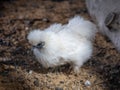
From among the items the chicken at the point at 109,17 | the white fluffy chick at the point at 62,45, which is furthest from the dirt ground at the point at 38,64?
the chicken at the point at 109,17

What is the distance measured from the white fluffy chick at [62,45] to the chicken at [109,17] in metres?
Answer: 0.22

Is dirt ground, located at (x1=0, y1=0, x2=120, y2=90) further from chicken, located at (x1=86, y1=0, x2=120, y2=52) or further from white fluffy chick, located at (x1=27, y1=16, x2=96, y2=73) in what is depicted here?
chicken, located at (x1=86, y1=0, x2=120, y2=52)

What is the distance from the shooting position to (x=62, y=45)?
3.34m

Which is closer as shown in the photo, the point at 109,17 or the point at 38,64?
the point at 109,17

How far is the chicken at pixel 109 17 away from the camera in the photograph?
293 cm

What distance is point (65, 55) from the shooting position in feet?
10.9

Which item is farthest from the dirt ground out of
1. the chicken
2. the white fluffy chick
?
the chicken

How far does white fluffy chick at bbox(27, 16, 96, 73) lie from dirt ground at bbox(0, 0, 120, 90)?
0.43 feet

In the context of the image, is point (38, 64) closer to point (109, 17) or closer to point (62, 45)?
point (62, 45)

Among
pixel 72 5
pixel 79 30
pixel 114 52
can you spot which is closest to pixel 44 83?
pixel 79 30

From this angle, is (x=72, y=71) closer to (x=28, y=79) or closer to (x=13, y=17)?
(x=28, y=79)

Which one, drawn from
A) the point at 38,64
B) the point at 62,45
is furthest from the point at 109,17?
the point at 38,64

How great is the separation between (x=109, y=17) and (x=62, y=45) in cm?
61

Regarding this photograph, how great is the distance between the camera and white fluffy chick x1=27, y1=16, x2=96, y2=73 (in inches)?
130
